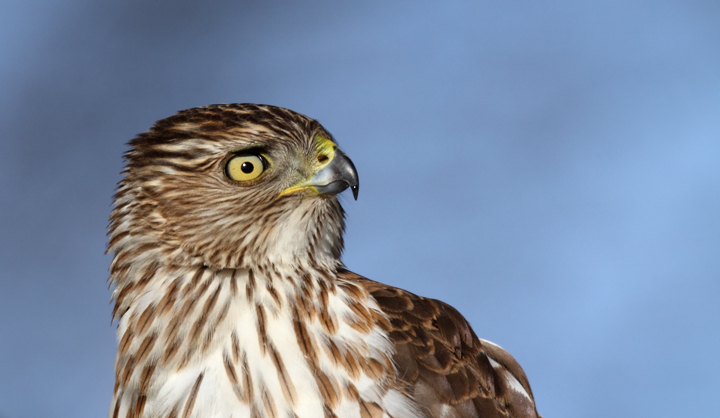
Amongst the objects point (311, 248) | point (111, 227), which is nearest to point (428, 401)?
point (311, 248)

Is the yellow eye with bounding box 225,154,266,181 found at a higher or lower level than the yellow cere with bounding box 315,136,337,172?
lower

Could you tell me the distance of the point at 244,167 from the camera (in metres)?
1.87

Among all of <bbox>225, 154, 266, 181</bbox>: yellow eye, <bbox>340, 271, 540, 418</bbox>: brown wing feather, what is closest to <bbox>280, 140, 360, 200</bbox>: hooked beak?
Result: <bbox>225, 154, 266, 181</bbox>: yellow eye

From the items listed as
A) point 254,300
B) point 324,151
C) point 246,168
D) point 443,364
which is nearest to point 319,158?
point 324,151

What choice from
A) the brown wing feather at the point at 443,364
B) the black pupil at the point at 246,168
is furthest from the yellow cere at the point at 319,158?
the brown wing feather at the point at 443,364

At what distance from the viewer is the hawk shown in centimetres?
→ 176

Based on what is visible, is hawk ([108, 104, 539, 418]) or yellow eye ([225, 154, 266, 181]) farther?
yellow eye ([225, 154, 266, 181])

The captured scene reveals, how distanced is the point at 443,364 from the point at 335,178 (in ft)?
1.95

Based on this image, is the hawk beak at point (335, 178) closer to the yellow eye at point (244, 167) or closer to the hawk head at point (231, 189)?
the hawk head at point (231, 189)

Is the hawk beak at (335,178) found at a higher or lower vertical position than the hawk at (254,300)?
higher

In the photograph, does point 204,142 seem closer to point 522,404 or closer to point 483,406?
point 483,406

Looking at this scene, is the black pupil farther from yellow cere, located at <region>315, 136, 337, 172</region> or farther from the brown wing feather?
the brown wing feather

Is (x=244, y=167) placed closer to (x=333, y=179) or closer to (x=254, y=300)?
(x=333, y=179)

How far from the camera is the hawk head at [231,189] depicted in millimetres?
1859
